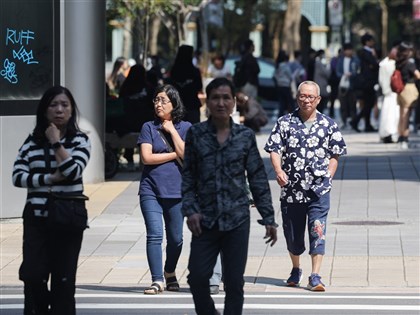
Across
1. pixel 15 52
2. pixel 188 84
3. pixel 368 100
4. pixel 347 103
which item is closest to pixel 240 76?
pixel 347 103

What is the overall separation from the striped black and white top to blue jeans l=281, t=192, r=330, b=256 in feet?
10.7

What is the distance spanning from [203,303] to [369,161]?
13.6m

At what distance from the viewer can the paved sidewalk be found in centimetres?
1105

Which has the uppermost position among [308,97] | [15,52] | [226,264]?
[15,52]

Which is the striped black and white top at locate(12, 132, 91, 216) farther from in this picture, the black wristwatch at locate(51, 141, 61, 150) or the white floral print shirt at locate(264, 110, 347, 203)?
the white floral print shirt at locate(264, 110, 347, 203)

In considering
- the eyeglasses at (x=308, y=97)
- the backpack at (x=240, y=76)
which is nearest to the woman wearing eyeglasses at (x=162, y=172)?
the eyeglasses at (x=308, y=97)

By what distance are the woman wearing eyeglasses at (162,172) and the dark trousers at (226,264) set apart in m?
2.48

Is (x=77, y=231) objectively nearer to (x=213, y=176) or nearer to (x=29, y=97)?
(x=213, y=176)

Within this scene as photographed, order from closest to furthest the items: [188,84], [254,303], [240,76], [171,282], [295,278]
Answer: [254,303], [171,282], [295,278], [188,84], [240,76]

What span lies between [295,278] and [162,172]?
1442mm

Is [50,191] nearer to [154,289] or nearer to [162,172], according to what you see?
[162,172]

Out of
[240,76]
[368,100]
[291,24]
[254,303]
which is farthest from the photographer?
[291,24]

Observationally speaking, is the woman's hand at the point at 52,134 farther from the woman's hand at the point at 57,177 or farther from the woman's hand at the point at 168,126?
the woman's hand at the point at 168,126

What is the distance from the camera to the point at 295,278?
35.2ft
